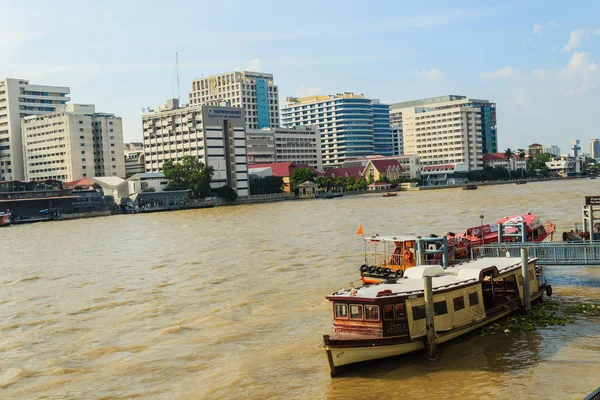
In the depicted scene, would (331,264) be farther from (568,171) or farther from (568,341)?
(568,171)

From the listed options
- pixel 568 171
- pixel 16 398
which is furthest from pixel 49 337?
pixel 568 171

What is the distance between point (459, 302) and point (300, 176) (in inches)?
4430

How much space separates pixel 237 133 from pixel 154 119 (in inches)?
618

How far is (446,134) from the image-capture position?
176 meters

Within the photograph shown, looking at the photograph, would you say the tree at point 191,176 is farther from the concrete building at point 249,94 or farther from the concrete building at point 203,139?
the concrete building at point 249,94

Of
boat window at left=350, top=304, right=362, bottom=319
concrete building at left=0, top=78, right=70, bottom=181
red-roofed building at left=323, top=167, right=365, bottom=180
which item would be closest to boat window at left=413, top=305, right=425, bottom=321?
boat window at left=350, top=304, right=362, bottom=319

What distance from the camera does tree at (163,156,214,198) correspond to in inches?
4163

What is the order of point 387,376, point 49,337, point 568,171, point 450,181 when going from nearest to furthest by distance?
point 387,376, point 49,337, point 450,181, point 568,171

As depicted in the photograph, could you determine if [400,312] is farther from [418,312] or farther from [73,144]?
[73,144]

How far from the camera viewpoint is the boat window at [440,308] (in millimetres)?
16375

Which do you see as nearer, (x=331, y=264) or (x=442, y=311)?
(x=442, y=311)

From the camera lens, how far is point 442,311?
54.1 feet

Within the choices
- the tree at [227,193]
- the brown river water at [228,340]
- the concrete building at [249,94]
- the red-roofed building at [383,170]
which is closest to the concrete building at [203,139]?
the tree at [227,193]

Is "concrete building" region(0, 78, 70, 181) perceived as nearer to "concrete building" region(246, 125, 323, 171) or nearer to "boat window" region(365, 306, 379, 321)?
"concrete building" region(246, 125, 323, 171)
